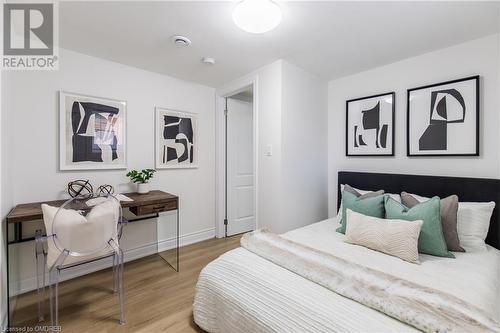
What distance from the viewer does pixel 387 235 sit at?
1.65m

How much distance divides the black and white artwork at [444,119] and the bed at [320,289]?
0.41 metres

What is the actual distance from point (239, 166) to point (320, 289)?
264cm

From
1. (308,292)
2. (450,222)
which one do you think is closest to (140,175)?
(308,292)

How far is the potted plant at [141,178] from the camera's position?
2.61 metres

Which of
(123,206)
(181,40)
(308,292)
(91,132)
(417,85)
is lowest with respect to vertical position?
(308,292)

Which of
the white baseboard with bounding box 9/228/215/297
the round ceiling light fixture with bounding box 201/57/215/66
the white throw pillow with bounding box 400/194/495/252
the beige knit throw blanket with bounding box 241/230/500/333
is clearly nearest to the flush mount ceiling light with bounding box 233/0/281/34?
the round ceiling light fixture with bounding box 201/57/215/66

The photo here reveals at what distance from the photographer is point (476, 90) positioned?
6.75 feet

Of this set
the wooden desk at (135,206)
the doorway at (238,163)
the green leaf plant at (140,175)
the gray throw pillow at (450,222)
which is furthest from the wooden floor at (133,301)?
the gray throw pillow at (450,222)

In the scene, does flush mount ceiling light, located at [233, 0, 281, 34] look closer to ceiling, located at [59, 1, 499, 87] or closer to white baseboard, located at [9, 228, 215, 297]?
ceiling, located at [59, 1, 499, 87]

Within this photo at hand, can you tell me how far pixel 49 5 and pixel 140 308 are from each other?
240 centimetres

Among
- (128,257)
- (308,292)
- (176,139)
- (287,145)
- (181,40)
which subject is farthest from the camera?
(176,139)

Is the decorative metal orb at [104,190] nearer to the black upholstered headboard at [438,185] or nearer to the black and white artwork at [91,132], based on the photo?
the black and white artwork at [91,132]

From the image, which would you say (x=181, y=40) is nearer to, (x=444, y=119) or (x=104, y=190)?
(x=104, y=190)

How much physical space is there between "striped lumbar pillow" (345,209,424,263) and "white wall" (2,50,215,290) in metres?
2.20
